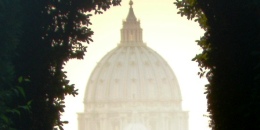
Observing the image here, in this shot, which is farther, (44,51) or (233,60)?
(44,51)

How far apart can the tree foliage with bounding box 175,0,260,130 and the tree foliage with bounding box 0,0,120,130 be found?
177 inches

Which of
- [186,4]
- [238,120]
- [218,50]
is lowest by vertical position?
[238,120]

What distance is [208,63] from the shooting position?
28.9 m

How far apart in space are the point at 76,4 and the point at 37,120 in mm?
3392

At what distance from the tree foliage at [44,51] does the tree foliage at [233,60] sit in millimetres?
4500

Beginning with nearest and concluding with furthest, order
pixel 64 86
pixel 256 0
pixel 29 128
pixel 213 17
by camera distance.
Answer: pixel 256 0 → pixel 213 17 → pixel 29 128 → pixel 64 86

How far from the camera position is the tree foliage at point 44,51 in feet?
96.7

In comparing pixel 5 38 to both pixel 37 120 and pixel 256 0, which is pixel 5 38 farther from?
pixel 256 0

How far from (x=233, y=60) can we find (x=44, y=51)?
227 inches

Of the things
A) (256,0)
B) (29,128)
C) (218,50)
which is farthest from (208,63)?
(29,128)

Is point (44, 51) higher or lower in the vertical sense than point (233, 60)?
higher

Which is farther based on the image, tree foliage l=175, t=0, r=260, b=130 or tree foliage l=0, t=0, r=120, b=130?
tree foliage l=0, t=0, r=120, b=130

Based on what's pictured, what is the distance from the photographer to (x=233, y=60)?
2725 cm

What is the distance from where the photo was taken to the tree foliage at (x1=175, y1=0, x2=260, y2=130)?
87.0 feet
